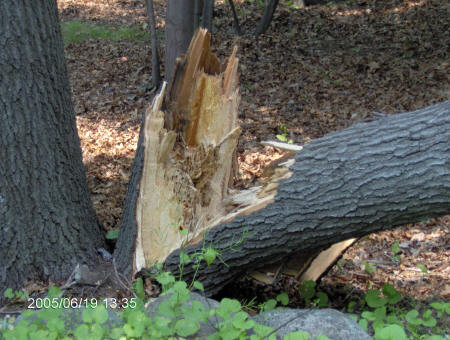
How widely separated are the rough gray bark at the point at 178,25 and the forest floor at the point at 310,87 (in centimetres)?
104

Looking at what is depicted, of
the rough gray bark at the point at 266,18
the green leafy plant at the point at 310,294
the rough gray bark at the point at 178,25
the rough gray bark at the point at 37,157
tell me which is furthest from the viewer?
the rough gray bark at the point at 266,18

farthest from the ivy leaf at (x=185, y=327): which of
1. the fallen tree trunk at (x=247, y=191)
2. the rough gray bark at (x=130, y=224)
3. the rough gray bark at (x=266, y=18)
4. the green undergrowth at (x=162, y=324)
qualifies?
the rough gray bark at (x=266, y=18)

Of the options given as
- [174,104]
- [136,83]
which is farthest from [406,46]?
[174,104]

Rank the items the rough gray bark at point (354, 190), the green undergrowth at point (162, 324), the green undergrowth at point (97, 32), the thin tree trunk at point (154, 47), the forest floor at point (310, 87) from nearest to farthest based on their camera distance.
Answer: the green undergrowth at point (162, 324) → the rough gray bark at point (354, 190) → the forest floor at point (310, 87) → the thin tree trunk at point (154, 47) → the green undergrowth at point (97, 32)

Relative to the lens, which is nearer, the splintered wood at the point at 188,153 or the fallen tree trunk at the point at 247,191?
the fallen tree trunk at the point at 247,191

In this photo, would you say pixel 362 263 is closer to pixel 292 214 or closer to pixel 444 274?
pixel 444 274

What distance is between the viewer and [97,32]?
984 cm

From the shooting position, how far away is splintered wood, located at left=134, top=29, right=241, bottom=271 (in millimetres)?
3006

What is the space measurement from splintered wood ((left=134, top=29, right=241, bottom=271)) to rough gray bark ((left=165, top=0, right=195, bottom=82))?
9.44 feet

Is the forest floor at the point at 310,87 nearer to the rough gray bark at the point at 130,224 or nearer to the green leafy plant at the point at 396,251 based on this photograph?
the green leafy plant at the point at 396,251

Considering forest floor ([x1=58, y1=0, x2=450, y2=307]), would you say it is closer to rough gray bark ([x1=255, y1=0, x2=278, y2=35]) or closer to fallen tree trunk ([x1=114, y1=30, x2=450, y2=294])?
rough gray bark ([x1=255, y1=0, x2=278, y2=35])

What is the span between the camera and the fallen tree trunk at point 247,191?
8.13 feet

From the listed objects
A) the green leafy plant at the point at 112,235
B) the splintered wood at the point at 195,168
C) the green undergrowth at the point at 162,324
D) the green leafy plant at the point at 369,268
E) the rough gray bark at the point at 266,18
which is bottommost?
the green leafy plant at the point at 369,268

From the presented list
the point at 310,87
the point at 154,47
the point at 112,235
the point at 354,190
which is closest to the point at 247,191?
the point at 354,190
